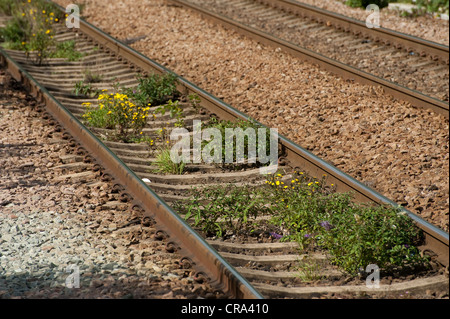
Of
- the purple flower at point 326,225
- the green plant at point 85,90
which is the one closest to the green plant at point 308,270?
the purple flower at point 326,225

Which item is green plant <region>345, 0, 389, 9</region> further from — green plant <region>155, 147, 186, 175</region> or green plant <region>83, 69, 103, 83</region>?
green plant <region>155, 147, 186, 175</region>

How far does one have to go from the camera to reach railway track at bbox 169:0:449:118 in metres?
9.88

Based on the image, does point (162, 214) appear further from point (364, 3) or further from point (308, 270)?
point (364, 3)

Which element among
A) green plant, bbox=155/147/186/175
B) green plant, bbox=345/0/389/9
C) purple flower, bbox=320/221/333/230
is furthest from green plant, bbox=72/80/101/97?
green plant, bbox=345/0/389/9

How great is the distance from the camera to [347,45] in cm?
1213

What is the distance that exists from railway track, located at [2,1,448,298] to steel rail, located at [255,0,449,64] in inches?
174

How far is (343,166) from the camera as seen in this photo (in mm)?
7578

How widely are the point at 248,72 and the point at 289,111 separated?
6.37ft

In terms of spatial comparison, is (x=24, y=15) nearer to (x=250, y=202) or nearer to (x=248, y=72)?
(x=248, y=72)

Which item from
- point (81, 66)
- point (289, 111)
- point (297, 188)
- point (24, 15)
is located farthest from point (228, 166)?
point (24, 15)

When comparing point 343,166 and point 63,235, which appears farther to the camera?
point 343,166

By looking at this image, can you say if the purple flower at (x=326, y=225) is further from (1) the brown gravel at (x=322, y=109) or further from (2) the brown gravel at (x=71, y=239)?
(2) the brown gravel at (x=71, y=239)

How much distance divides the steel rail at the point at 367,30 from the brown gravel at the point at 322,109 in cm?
207
